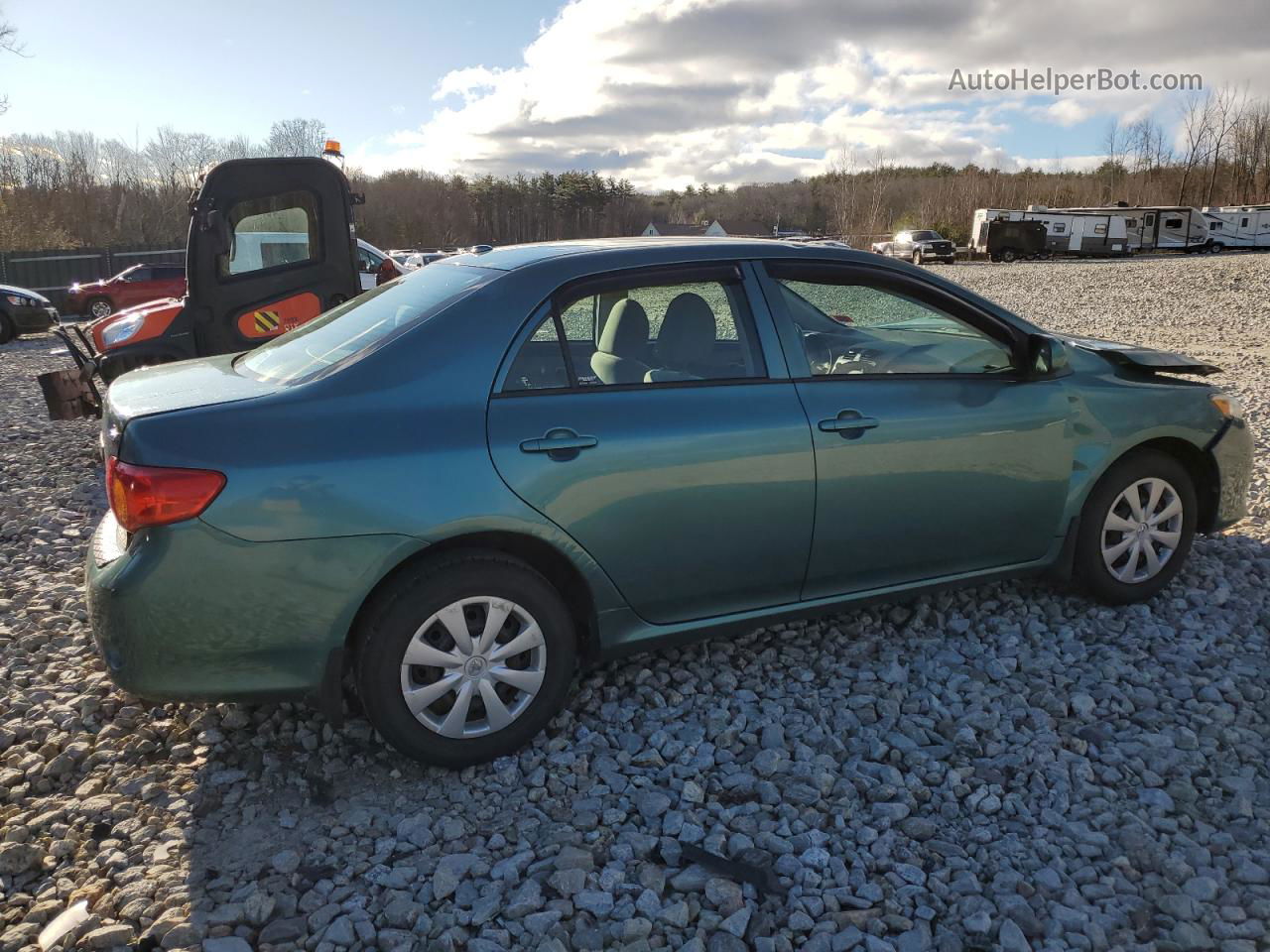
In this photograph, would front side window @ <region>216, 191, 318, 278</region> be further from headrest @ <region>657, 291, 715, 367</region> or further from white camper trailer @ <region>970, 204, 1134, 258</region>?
white camper trailer @ <region>970, 204, 1134, 258</region>

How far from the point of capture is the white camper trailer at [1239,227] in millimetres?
51000

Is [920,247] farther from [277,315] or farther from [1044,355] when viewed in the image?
[1044,355]

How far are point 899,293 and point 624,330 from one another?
1.14m

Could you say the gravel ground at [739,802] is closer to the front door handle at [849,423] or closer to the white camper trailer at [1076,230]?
the front door handle at [849,423]

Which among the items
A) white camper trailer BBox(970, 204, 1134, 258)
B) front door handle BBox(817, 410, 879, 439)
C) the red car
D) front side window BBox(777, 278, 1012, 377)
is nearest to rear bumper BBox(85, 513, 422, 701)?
front door handle BBox(817, 410, 879, 439)

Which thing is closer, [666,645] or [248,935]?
[248,935]

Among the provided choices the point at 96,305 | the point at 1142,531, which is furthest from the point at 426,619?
the point at 96,305

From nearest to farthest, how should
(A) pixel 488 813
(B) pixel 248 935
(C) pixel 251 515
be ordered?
(B) pixel 248 935 → (C) pixel 251 515 → (A) pixel 488 813

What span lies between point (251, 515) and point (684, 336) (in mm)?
1687

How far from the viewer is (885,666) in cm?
384

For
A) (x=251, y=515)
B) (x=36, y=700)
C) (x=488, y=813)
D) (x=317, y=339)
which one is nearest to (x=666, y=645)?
(x=488, y=813)

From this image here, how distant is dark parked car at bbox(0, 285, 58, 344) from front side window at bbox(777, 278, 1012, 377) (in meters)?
18.1

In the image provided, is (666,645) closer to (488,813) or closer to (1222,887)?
A: (488,813)

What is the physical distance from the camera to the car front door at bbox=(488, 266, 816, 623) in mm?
3107
